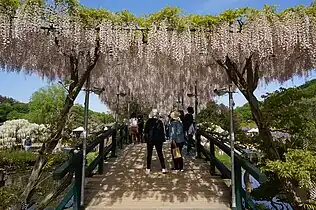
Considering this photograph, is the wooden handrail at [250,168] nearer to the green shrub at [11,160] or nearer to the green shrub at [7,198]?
the green shrub at [7,198]

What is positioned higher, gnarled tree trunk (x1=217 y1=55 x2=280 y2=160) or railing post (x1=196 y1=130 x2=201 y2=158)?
gnarled tree trunk (x1=217 y1=55 x2=280 y2=160)

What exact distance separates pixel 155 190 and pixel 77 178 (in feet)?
3.98

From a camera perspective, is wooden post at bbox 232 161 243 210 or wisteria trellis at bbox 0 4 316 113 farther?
Answer: wisteria trellis at bbox 0 4 316 113

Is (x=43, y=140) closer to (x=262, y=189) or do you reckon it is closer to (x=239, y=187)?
(x=239, y=187)

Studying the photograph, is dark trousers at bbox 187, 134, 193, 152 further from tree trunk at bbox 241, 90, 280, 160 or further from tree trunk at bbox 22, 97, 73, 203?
tree trunk at bbox 22, 97, 73, 203

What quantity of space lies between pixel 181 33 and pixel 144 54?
63 centimetres

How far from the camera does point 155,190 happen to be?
4.36 m

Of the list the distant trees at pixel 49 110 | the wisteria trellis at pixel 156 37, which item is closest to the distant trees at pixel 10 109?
the distant trees at pixel 49 110

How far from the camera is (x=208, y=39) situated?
427 cm

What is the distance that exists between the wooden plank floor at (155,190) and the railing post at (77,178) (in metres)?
0.20

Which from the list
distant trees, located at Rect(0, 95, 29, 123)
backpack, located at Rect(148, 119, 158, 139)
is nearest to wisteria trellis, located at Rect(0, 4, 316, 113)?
backpack, located at Rect(148, 119, 158, 139)

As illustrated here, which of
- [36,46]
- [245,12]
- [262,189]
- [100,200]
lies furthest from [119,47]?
[262,189]

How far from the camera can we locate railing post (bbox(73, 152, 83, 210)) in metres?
3.62

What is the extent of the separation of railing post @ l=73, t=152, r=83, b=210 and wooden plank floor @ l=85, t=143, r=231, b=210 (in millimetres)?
196
